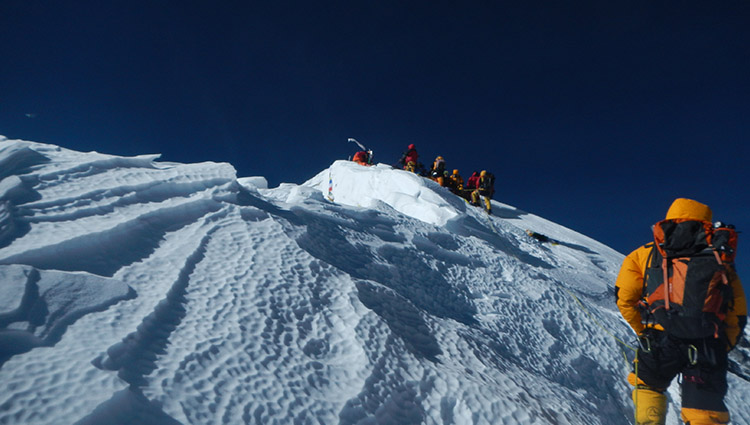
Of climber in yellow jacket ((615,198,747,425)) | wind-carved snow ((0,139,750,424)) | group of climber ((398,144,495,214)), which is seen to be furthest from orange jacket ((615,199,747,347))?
group of climber ((398,144,495,214))

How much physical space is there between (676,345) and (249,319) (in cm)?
256

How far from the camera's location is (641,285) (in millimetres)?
2355

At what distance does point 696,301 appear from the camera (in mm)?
1974

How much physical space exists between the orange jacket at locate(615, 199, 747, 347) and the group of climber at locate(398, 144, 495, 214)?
8961 mm

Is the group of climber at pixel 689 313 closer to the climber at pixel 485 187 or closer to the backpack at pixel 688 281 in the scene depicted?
the backpack at pixel 688 281

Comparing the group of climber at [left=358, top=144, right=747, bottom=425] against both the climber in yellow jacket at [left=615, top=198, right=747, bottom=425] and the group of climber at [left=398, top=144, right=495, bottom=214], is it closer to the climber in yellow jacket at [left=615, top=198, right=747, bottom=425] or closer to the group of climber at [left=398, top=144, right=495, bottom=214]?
the climber in yellow jacket at [left=615, top=198, right=747, bottom=425]

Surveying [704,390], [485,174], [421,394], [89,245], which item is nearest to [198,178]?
[89,245]

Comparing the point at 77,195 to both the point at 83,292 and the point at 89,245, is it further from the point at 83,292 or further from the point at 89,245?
the point at 83,292

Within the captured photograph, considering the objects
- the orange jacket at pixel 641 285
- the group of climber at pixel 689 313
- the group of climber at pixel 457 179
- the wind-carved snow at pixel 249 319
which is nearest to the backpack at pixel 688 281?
the group of climber at pixel 689 313

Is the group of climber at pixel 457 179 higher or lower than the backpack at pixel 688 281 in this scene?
higher

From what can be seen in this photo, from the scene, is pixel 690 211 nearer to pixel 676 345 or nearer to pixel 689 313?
pixel 689 313

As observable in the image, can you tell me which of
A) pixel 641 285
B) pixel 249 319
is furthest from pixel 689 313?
pixel 249 319

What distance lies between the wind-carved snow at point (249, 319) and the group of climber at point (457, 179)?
8.08m

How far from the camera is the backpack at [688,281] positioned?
196cm
